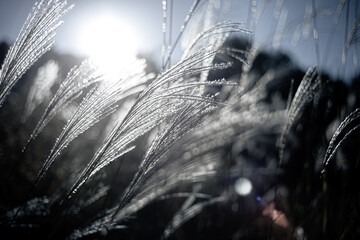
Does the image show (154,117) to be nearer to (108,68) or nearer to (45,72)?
(108,68)

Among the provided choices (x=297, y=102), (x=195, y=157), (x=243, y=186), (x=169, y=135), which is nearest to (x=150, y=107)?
(x=169, y=135)

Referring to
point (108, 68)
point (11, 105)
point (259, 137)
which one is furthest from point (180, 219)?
point (11, 105)

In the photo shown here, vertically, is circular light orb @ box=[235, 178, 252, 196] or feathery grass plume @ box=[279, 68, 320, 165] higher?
feathery grass plume @ box=[279, 68, 320, 165]

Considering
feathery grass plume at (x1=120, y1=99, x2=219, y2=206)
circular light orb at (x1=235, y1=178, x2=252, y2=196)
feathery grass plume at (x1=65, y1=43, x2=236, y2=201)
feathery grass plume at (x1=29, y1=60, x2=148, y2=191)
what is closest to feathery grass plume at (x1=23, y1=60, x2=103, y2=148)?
feathery grass plume at (x1=29, y1=60, x2=148, y2=191)

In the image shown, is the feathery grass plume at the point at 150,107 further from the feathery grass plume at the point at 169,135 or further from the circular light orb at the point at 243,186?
the circular light orb at the point at 243,186

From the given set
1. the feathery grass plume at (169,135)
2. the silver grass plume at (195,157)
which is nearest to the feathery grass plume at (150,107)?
the feathery grass plume at (169,135)

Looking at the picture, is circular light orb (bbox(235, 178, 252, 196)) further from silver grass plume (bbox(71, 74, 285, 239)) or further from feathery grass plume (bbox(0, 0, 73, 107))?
feathery grass plume (bbox(0, 0, 73, 107))
